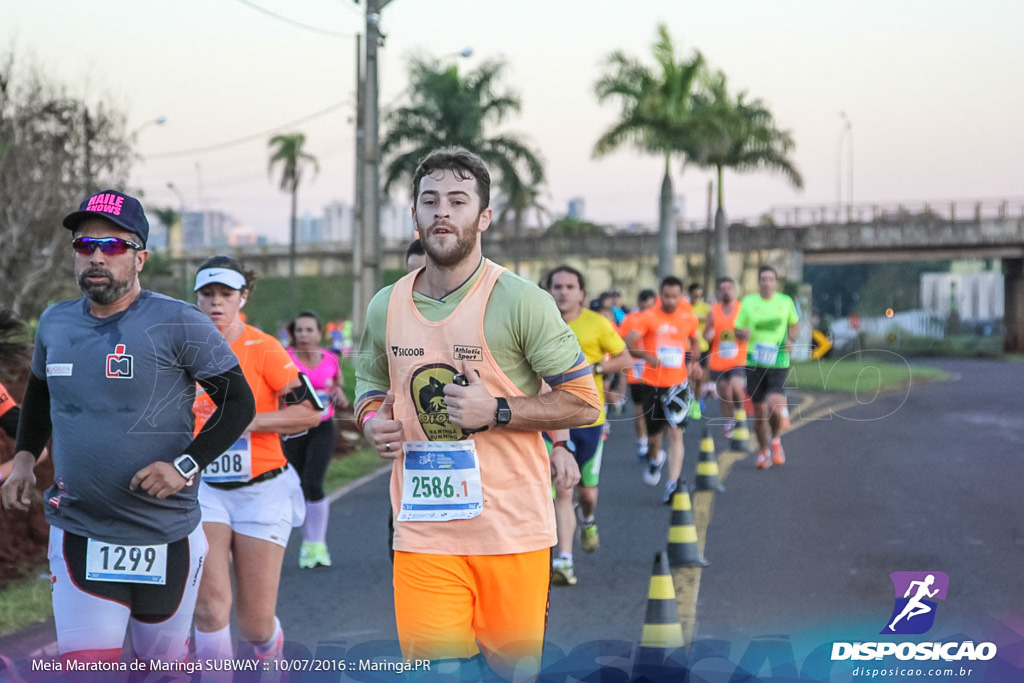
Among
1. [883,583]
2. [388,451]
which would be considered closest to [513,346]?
[388,451]

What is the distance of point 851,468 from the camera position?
13109mm

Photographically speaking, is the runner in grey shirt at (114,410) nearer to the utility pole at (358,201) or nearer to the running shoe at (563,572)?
the running shoe at (563,572)

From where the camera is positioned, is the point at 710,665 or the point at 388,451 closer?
the point at 388,451

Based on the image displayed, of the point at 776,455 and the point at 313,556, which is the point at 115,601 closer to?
the point at 313,556

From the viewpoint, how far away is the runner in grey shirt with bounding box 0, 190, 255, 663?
3945mm

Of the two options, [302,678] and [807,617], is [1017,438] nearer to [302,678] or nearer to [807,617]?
[807,617]

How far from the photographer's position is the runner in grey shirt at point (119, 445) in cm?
395

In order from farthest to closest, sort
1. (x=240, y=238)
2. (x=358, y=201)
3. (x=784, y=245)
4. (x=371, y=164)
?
(x=240, y=238)
(x=784, y=245)
(x=358, y=201)
(x=371, y=164)

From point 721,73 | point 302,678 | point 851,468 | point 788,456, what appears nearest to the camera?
point 302,678

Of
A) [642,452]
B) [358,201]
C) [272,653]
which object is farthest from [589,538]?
[358,201]

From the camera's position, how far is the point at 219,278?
18.0 ft

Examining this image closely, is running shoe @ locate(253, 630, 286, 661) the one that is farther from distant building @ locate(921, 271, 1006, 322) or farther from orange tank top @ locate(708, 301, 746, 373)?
distant building @ locate(921, 271, 1006, 322)

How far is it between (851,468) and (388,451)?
1025 cm

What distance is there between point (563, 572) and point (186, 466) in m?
3.89
